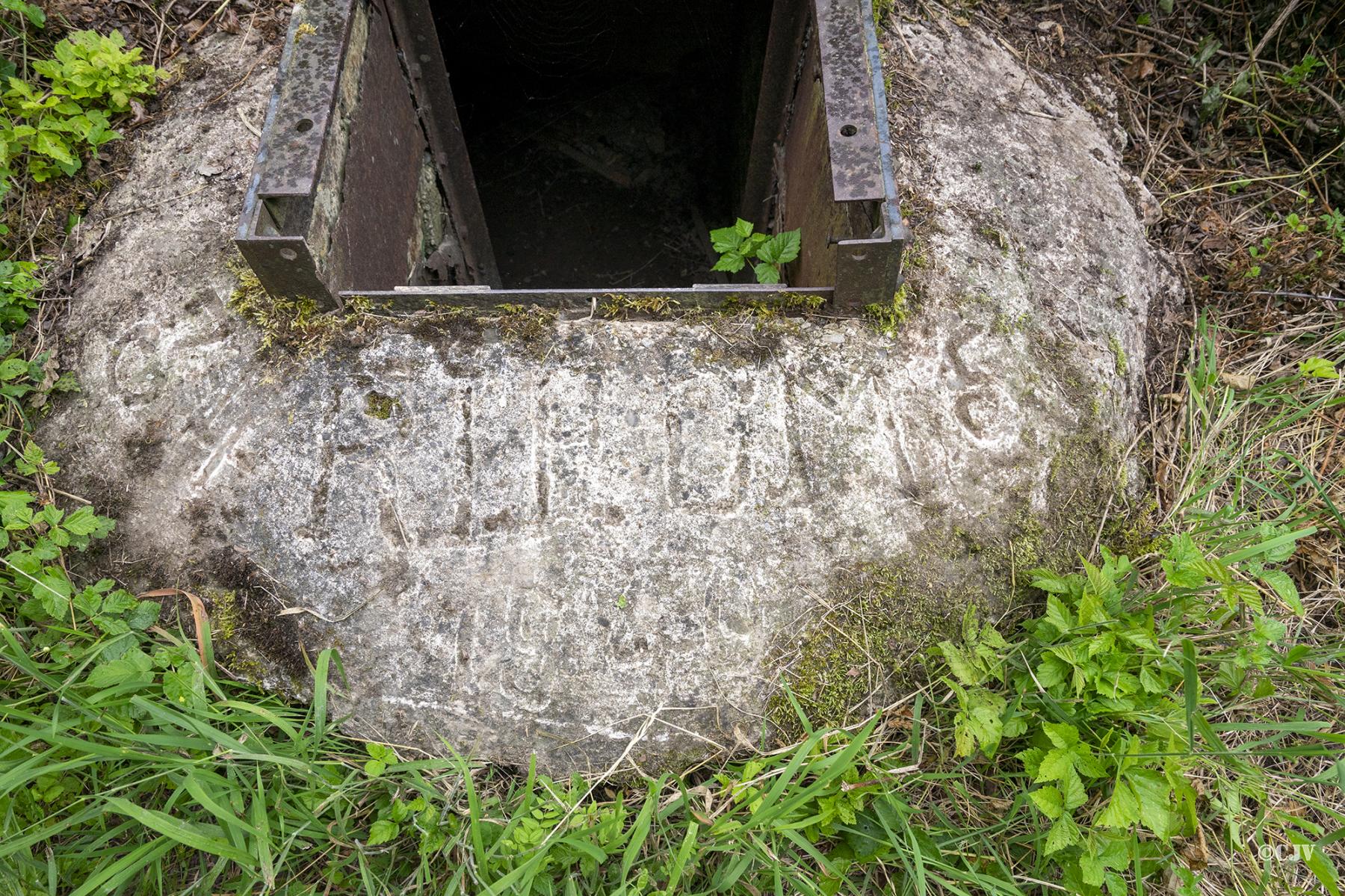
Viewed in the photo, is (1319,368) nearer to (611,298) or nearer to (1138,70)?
(1138,70)

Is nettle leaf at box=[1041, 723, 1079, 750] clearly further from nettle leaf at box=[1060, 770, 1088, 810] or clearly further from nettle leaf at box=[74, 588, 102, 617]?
nettle leaf at box=[74, 588, 102, 617]

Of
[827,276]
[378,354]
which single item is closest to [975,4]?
[827,276]

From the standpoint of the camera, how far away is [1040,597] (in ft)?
5.59

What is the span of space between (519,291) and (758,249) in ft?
2.19

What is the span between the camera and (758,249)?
6.40 feet

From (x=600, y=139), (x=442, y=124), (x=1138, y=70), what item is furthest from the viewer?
(x=600, y=139)

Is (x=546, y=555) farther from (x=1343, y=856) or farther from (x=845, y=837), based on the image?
(x=1343, y=856)

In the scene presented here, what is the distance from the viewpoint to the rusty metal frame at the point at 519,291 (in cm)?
154

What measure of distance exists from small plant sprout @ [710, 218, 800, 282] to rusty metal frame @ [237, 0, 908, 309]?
6.2 inches

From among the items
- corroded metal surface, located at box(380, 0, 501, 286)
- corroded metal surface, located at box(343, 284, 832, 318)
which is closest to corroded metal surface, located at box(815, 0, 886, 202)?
corroded metal surface, located at box(343, 284, 832, 318)

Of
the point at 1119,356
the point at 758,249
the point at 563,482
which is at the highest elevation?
the point at 758,249

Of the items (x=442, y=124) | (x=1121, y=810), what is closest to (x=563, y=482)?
(x=1121, y=810)

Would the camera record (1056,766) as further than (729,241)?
No

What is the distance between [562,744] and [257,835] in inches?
22.2
